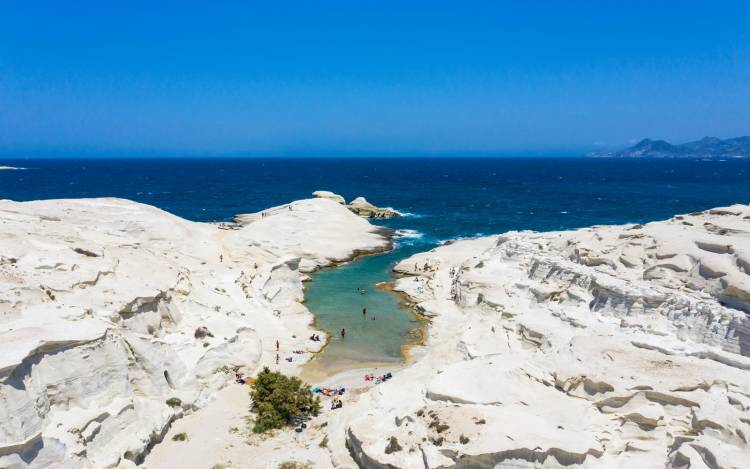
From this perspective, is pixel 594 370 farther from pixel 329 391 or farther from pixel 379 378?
pixel 329 391

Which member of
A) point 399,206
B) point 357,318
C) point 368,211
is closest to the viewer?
point 357,318

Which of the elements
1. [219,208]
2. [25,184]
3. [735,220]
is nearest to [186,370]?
[735,220]

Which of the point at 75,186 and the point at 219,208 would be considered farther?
the point at 75,186

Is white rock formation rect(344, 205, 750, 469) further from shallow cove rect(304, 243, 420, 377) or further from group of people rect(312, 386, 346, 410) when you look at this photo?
group of people rect(312, 386, 346, 410)

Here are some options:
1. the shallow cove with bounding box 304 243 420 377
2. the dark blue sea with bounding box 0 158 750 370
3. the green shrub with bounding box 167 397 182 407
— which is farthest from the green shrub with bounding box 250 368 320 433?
the dark blue sea with bounding box 0 158 750 370

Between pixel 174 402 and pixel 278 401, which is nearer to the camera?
pixel 174 402

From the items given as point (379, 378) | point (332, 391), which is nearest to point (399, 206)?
point (379, 378)

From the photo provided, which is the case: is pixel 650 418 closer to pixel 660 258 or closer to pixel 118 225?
pixel 660 258
